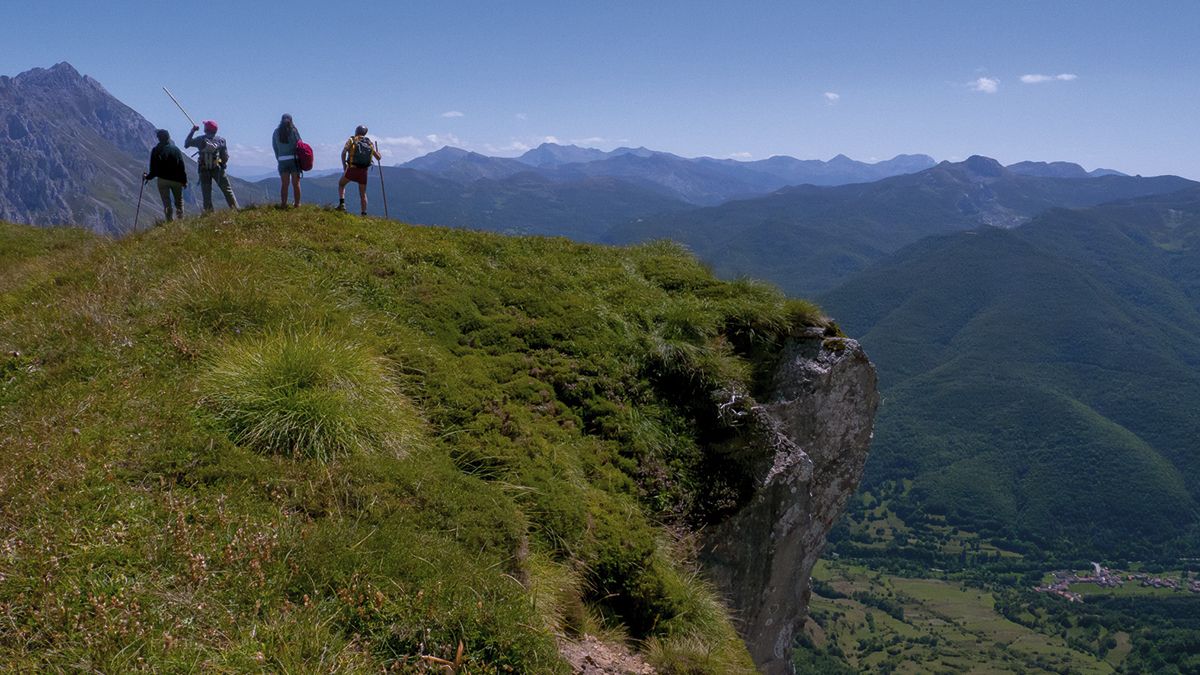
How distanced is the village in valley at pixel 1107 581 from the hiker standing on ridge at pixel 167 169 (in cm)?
16867

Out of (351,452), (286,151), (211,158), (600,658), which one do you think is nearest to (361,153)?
(286,151)

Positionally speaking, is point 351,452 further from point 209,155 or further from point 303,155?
point 209,155

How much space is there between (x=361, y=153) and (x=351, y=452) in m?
11.6

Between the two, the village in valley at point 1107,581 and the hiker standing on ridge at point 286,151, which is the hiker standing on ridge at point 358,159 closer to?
the hiker standing on ridge at point 286,151

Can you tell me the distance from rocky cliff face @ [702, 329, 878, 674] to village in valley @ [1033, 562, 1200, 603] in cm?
16062

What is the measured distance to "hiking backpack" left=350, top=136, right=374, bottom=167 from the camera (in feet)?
54.0

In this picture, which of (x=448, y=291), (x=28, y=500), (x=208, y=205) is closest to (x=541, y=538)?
(x=28, y=500)

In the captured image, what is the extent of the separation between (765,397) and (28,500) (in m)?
10.1

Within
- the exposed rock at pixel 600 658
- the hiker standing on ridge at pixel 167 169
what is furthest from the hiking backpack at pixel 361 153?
the exposed rock at pixel 600 658

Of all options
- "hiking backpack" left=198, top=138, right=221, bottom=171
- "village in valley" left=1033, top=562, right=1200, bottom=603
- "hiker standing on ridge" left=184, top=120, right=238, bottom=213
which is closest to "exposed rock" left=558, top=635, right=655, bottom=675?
"hiker standing on ridge" left=184, top=120, right=238, bottom=213

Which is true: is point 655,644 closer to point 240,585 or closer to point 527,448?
point 527,448

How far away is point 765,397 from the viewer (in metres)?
12.2

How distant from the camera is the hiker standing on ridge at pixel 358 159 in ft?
54.1

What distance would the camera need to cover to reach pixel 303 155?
16688 mm
